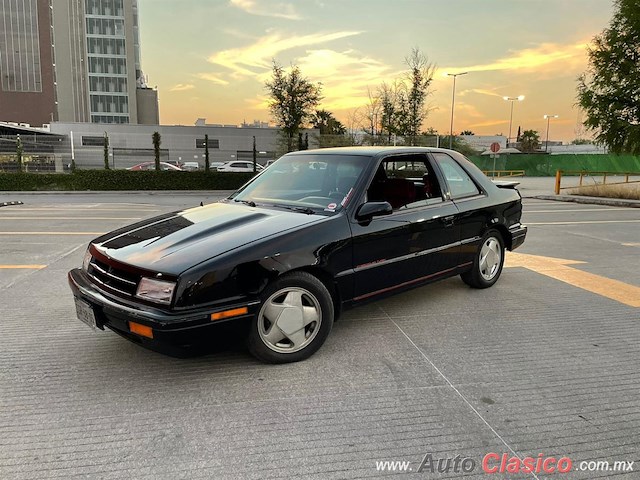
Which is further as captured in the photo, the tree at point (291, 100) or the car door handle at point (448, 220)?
the tree at point (291, 100)

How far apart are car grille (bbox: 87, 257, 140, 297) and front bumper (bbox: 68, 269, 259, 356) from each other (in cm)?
7

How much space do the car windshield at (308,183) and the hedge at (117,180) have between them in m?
18.9

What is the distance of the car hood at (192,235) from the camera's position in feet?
9.74

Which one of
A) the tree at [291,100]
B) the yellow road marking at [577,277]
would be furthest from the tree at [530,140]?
the yellow road marking at [577,277]

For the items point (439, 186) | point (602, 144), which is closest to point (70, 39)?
point (602, 144)

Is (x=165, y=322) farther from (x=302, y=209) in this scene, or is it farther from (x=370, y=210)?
(x=370, y=210)

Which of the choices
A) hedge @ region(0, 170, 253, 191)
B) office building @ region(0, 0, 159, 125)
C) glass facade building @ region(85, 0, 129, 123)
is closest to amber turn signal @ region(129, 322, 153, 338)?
hedge @ region(0, 170, 253, 191)

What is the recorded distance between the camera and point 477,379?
3197 millimetres

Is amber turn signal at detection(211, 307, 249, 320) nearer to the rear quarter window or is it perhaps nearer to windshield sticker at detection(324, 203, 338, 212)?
Answer: windshield sticker at detection(324, 203, 338, 212)

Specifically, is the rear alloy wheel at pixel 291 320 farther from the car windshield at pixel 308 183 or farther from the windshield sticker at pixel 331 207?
the car windshield at pixel 308 183

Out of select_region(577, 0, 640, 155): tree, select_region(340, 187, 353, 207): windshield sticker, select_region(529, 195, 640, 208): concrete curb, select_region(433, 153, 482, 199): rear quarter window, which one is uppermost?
select_region(577, 0, 640, 155): tree

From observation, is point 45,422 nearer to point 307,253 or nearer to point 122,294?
point 122,294

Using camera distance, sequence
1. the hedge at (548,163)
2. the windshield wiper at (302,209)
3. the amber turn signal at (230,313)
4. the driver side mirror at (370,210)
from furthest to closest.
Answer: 1. the hedge at (548,163)
2. the windshield wiper at (302,209)
3. the driver side mirror at (370,210)
4. the amber turn signal at (230,313)

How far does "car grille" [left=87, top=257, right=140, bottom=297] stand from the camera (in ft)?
9.81
